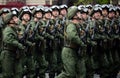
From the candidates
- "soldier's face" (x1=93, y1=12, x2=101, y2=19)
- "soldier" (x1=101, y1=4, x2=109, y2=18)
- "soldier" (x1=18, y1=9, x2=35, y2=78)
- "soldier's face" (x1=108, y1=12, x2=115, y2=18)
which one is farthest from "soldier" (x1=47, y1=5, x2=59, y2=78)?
"soldier's face" (x1=108, y1=12, x2=115, y2=18)

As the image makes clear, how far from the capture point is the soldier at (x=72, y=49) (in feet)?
40.8

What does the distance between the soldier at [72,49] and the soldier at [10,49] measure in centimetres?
110

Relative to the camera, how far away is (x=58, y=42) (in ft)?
51.8

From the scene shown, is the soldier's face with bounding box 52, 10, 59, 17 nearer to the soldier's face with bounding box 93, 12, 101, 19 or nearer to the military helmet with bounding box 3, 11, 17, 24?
the soldier's face with bounding box 93, 12, 101, 19

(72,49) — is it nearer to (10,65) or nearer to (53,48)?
(10,65)

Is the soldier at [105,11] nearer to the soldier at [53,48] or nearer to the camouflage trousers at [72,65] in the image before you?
the soldier at [53,48]

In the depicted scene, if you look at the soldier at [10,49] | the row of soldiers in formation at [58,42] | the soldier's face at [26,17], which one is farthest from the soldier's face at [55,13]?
the soldier at [10,49]

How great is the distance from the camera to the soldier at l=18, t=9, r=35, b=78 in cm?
1388

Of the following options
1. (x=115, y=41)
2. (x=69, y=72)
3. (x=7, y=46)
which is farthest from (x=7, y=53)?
(x=115, y=41)

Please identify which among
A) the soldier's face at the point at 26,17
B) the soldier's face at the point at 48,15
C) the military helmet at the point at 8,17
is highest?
the military helmet at the point at 8,17

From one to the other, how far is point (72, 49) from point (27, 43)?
5.59 feet

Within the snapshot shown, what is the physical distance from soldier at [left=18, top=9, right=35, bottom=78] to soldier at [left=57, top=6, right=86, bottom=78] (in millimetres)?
1475

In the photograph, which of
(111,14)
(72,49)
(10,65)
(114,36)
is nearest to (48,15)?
(111,14)

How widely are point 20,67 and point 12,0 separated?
26.6 m
